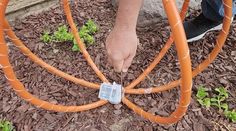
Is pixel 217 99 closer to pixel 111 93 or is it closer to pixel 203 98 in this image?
pixel 203 98

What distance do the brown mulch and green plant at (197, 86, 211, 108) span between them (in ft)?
0.08

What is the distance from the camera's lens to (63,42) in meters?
1.84

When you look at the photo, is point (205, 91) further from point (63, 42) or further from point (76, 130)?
point (63, 42)

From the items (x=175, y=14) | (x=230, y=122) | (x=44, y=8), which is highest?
(x=175, y=14)

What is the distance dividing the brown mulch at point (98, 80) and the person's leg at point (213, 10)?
0.17 meters

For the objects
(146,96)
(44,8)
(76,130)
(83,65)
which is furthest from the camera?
(44,8)

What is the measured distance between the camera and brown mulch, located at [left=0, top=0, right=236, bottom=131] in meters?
1.48

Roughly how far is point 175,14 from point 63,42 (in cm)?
115

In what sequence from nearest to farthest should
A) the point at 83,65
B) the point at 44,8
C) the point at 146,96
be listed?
the point at 146,96, the point at 83,65, the point at 44,8

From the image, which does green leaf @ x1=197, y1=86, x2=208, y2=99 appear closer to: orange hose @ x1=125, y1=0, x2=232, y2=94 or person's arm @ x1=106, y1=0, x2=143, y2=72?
orange hose @ x1=125, y1=0, x2=232, y2=94

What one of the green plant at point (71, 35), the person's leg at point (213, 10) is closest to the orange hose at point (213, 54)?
the person's leg at point (213, 10)

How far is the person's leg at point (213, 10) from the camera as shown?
1637 millimetres

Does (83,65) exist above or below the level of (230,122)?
above

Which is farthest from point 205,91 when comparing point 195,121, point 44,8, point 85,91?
point 44,8
